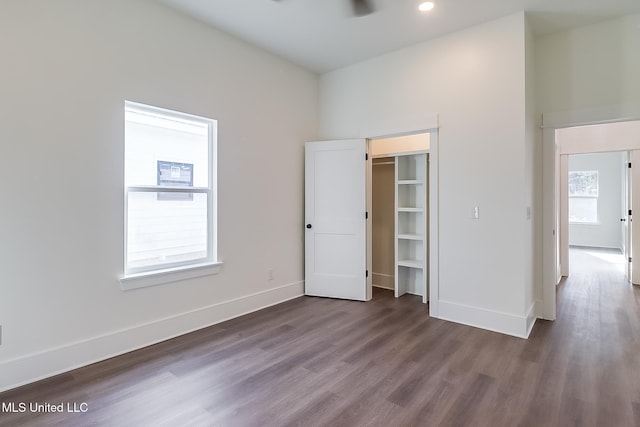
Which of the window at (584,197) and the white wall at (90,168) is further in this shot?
the window at (584,197)

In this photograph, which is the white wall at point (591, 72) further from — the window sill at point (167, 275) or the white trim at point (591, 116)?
the window sill at point (167, 275)

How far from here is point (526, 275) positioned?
123 inches

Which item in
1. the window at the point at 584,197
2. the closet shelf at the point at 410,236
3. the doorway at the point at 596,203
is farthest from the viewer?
the window at the point at 584,197

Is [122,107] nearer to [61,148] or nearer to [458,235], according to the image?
[61,148]

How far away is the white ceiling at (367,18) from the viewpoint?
9.42 feet

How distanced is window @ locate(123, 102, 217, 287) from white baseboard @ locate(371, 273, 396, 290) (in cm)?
256

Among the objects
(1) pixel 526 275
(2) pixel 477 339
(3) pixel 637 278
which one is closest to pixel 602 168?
(3) pixel 637 278

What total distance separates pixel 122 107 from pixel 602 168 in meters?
11.1

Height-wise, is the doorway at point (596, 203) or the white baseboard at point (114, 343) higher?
the doorway at point (596, 203)

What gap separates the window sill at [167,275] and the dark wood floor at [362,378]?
549 mm

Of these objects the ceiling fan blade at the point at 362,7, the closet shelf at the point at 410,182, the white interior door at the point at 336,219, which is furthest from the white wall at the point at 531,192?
the white interior door at the point at 336,219

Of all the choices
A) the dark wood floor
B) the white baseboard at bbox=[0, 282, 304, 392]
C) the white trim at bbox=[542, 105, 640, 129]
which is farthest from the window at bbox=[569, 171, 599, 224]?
the white baseboard at bbox=[0, 282, 304, 392]

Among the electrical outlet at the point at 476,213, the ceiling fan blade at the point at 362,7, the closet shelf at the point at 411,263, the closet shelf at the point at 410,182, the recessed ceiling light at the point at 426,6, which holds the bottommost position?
the closet shelf at the point at 411,263

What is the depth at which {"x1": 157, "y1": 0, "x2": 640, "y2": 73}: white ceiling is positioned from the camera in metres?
2.87
